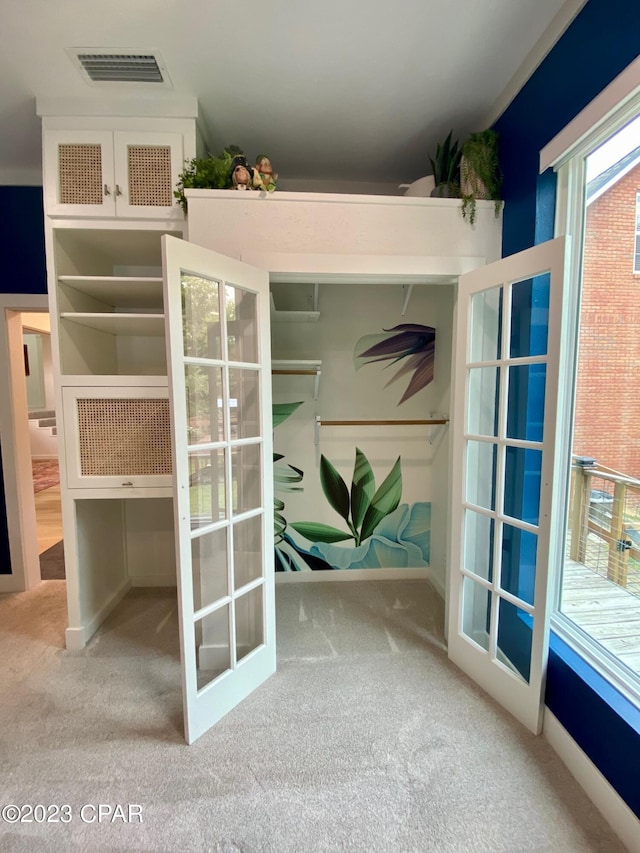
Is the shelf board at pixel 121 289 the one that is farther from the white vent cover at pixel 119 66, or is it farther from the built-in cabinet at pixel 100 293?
the white vent cover at pixel 119 66

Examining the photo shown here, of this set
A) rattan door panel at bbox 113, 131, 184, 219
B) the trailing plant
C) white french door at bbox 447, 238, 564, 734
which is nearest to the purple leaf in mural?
the trailing plant

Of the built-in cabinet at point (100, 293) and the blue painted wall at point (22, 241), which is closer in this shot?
the built-in cabinet at point (100, 293)

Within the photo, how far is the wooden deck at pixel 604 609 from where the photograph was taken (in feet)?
4.58

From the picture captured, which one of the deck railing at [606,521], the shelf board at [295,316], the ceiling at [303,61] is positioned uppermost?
the ceiling at [303,61]

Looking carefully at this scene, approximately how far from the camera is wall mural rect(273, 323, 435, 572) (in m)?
2.81

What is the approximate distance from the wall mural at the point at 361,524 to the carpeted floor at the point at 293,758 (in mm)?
727

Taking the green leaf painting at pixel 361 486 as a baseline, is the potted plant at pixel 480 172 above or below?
above

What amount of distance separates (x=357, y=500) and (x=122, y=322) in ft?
6.21

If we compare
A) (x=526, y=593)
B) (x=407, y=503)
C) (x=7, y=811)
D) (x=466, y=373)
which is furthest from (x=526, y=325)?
(x=7, y=811)

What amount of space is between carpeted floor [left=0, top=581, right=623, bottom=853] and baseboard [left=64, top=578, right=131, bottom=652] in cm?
5

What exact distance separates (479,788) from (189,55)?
2.98 metres

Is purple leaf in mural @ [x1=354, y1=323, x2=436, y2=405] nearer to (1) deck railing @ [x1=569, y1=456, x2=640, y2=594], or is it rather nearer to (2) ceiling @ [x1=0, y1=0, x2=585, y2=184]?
(2) ceiling @ [x1=0, y1=0, x2=585, y2=184]

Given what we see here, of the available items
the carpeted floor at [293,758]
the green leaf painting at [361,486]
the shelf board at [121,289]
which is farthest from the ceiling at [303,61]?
the carpeted floor at [293,758]

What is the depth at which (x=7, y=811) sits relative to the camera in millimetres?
1268
